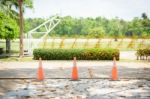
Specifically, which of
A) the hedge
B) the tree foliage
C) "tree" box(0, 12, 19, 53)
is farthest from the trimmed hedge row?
the tree foliage

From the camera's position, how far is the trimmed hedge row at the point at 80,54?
22.7 m

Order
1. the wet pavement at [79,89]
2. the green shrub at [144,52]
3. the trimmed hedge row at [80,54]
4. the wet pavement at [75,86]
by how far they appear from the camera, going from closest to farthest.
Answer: the wet pavement at [79,89] → the wet pavement at [75,86] → the trimmed hedge row at [80,54] → the green shrub at [144,52]

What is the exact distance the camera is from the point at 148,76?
14.5 m

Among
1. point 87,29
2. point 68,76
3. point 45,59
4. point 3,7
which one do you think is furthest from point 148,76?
point 87,29

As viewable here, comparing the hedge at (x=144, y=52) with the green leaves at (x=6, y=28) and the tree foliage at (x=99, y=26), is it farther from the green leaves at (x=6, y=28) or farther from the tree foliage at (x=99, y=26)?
the tree foliage at (x=99, y=26)

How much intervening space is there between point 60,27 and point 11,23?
86.6m

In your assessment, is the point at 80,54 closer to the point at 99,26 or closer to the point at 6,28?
the point at 6,28

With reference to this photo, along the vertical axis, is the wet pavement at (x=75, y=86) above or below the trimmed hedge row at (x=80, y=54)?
below

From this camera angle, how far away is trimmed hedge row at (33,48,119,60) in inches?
895

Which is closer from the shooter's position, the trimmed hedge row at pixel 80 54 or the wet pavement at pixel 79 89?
the wet pavement at pixel 79 89

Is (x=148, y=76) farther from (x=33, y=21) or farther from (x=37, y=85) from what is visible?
(x=33, y=21)

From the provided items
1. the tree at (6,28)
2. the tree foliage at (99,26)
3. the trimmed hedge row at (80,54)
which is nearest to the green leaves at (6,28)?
the tree at (6,28)

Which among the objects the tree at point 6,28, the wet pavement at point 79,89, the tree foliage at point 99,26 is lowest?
the wet pavement at point 79,89

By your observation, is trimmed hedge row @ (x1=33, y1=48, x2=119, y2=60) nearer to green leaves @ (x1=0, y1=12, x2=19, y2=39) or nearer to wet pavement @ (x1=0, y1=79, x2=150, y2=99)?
green leaves @ (x1=0, y1=12, x2=19, y2=39)
